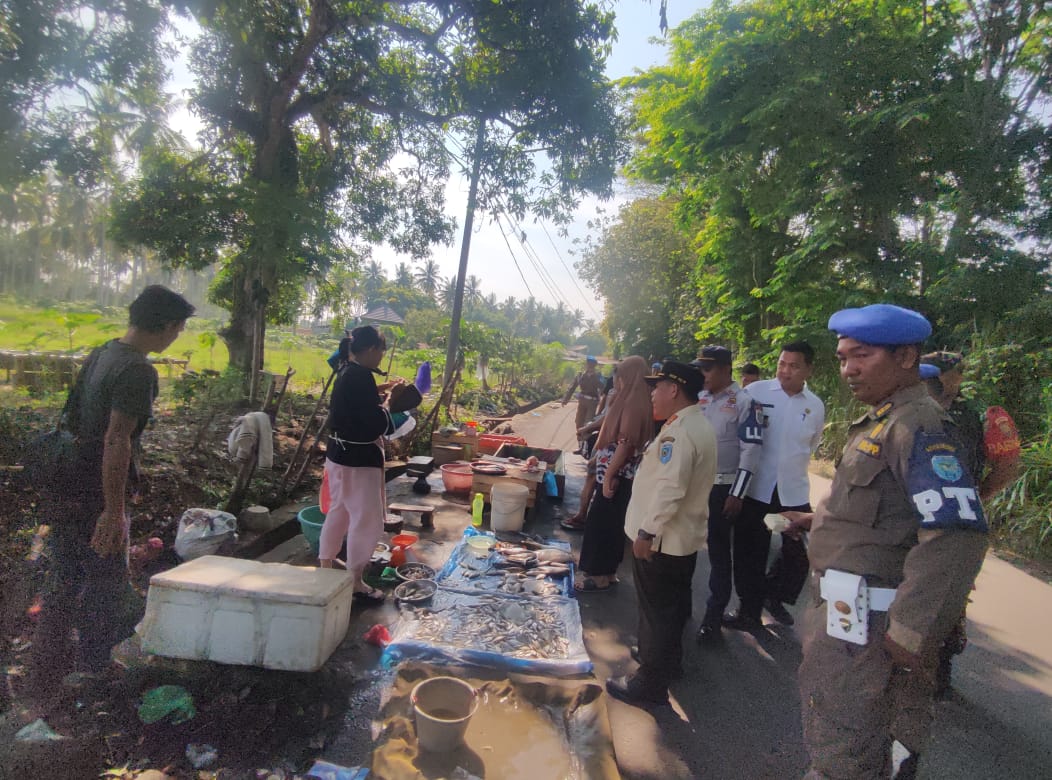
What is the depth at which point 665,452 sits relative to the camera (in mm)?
2762

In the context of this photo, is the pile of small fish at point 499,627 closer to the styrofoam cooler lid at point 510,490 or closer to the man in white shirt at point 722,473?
the man in white shirt at point 722,473

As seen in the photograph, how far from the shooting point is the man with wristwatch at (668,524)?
2680 millimetres

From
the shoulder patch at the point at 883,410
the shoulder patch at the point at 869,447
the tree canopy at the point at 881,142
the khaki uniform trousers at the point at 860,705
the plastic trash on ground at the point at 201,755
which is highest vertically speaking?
the tree canopy at the point at 881,142

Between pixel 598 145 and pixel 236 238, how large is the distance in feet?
21.1

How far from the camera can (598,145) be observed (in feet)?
30.1

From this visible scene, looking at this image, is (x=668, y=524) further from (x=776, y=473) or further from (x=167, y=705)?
(x=167, y=705)

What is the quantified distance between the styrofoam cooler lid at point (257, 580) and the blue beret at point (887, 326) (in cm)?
271

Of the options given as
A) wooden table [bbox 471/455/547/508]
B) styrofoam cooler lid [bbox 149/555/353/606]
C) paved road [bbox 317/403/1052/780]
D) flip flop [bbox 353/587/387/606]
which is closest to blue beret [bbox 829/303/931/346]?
paved road [bbox 317/403/1052/780]

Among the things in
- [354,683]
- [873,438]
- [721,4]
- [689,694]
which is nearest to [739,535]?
[689,694]

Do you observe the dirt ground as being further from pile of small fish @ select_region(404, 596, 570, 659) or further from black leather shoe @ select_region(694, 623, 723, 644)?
pile of small fish @ select_region(404, 596, 570, 659)

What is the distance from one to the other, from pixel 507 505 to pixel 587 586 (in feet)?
4.36

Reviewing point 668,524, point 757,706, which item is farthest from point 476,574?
point 757,706

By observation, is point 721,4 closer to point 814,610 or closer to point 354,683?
point 814,610

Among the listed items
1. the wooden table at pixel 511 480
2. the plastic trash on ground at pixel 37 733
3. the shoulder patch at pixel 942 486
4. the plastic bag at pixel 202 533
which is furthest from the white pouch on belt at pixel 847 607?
the wooden table at pixel 511 480
